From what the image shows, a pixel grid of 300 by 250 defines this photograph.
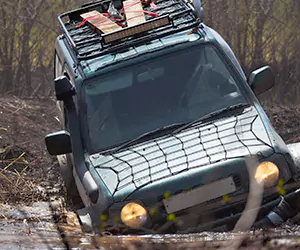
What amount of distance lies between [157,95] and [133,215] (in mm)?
1345

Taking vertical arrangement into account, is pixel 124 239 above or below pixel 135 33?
below

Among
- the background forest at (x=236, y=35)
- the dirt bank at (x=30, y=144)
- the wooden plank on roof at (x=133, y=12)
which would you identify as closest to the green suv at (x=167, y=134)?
the wooden plank on roof at (x=133, y=12)

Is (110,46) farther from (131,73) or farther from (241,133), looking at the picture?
(241,133)

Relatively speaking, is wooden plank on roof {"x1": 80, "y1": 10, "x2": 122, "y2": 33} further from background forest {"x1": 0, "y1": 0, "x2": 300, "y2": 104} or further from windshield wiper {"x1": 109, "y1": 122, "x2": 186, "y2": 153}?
background forest {"x1": 0, "y1": 0, "x2": 300, "y2": 104}

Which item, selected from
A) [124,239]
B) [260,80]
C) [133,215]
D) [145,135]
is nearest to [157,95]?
[145,135]

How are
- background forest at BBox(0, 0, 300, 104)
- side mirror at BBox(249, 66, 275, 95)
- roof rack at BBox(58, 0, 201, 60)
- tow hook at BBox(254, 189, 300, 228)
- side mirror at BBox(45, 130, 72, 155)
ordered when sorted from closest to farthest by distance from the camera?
tow hook at BBox(254, 189, 300, 228) → side mirror at BBox(45, 130, 72, 155) → side mirror at BBox(249, 66, 275, 95) → roof rack at BBox(58, 0, 201, 60) → background forest at BBox(0, 0, 300, 104)

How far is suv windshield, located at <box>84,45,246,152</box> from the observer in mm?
6090

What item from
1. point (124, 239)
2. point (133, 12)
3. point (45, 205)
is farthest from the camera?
point (133, 12)

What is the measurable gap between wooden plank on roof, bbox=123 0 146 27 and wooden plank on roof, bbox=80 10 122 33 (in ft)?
0.51

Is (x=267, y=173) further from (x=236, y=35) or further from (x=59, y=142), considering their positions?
(x=236, y=35)

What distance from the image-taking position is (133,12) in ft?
24.9

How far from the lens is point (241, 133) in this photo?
5625 mm

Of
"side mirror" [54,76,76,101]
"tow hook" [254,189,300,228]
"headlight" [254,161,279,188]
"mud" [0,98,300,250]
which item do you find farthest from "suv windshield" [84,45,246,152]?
"tow hook" [254,189,300,228]

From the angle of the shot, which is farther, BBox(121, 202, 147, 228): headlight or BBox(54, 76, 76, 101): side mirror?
BBox(54, 76, 76, 101): side mirror
